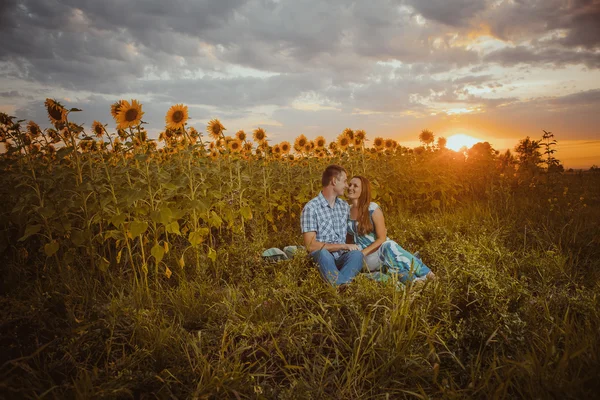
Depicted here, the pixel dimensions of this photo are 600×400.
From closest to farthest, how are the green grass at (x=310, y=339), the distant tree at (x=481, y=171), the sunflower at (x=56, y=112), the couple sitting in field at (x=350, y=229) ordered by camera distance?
the green grass at (x=310, y=339) < the sunflower at (x=56, y=112) < the couple sitting in field at (x=350, y=229) < the distant tree at (x=481, y=171)

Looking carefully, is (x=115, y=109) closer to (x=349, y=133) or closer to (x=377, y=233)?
(x=377, y=233)

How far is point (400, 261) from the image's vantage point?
14.0 ft

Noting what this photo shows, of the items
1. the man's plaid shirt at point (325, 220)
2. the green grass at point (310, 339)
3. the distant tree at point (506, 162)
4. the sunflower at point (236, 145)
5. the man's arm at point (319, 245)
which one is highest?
the sunflower at point (236, 145)

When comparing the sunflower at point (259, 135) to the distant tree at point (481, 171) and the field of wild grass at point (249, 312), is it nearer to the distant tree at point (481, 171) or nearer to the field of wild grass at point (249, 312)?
the field of wild grass at point (249, 312)

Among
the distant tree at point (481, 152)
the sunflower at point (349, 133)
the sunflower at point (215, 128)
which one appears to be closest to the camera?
the sunflower at point (215, 128)

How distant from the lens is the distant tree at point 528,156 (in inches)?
313

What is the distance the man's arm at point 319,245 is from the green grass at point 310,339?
55 cm

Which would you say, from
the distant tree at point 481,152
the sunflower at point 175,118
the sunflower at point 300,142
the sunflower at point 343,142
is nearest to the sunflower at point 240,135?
the sunflower at point 300,142

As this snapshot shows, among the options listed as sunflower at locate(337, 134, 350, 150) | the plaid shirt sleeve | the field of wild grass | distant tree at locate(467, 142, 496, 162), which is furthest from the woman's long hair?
distant tree at locate(467, 142, 496, 162)

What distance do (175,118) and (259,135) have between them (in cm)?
310

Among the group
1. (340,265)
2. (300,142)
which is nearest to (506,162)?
(300,142)

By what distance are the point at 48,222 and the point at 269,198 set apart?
10.3 feet

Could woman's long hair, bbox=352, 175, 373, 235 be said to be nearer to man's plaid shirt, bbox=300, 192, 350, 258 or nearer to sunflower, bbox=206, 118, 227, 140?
man's plaid shirt, bbox=300, 192, 350, 258

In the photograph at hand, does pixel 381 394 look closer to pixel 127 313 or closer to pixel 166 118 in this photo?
pixel 127 313
